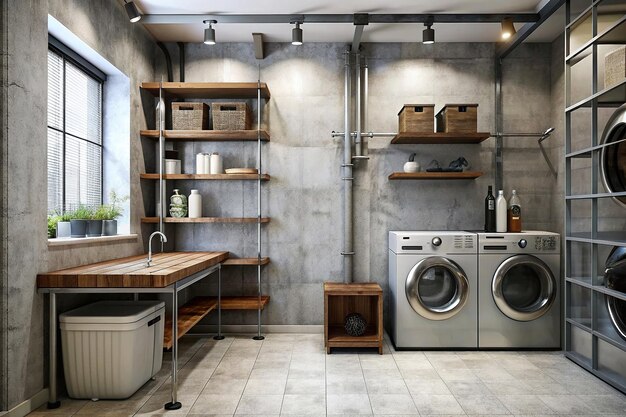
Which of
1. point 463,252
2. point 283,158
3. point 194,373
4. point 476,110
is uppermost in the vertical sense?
point 476,110

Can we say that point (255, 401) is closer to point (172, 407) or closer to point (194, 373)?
point (172, 407)

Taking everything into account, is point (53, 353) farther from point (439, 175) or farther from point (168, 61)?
point (439, 175)

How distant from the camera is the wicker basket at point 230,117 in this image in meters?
4.16

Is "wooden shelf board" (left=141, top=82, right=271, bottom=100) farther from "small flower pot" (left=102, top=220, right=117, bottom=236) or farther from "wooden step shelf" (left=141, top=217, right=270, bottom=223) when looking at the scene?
"small flower pot" (left=102, top=220, right=117, bottom=236)

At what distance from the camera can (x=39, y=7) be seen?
2660 mm

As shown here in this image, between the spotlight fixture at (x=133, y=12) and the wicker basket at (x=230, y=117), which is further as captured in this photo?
the wicker basket at (x=230, y=117)

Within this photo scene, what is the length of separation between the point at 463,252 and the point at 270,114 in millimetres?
2173

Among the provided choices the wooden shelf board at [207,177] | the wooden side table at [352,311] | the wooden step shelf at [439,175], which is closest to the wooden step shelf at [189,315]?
the wooden side table at [352,311]

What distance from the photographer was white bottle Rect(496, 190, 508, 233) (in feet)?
13.2

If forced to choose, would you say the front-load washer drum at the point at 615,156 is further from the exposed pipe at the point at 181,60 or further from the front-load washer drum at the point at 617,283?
the exposed pipe at the point at 181,60

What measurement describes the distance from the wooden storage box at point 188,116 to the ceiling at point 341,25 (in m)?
0.68

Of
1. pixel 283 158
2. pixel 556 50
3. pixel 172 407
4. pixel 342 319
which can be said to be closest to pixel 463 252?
pixel 342 319

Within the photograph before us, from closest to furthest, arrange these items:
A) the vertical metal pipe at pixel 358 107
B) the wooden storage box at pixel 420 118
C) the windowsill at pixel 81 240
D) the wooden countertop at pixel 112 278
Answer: the wooden countertop at pixel 112 278, the windowsill at pixel 81 240, the wooden storage box at pixel 420 118, the vertical metal pipe at pixel 358 107

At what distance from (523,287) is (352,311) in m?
1.47
